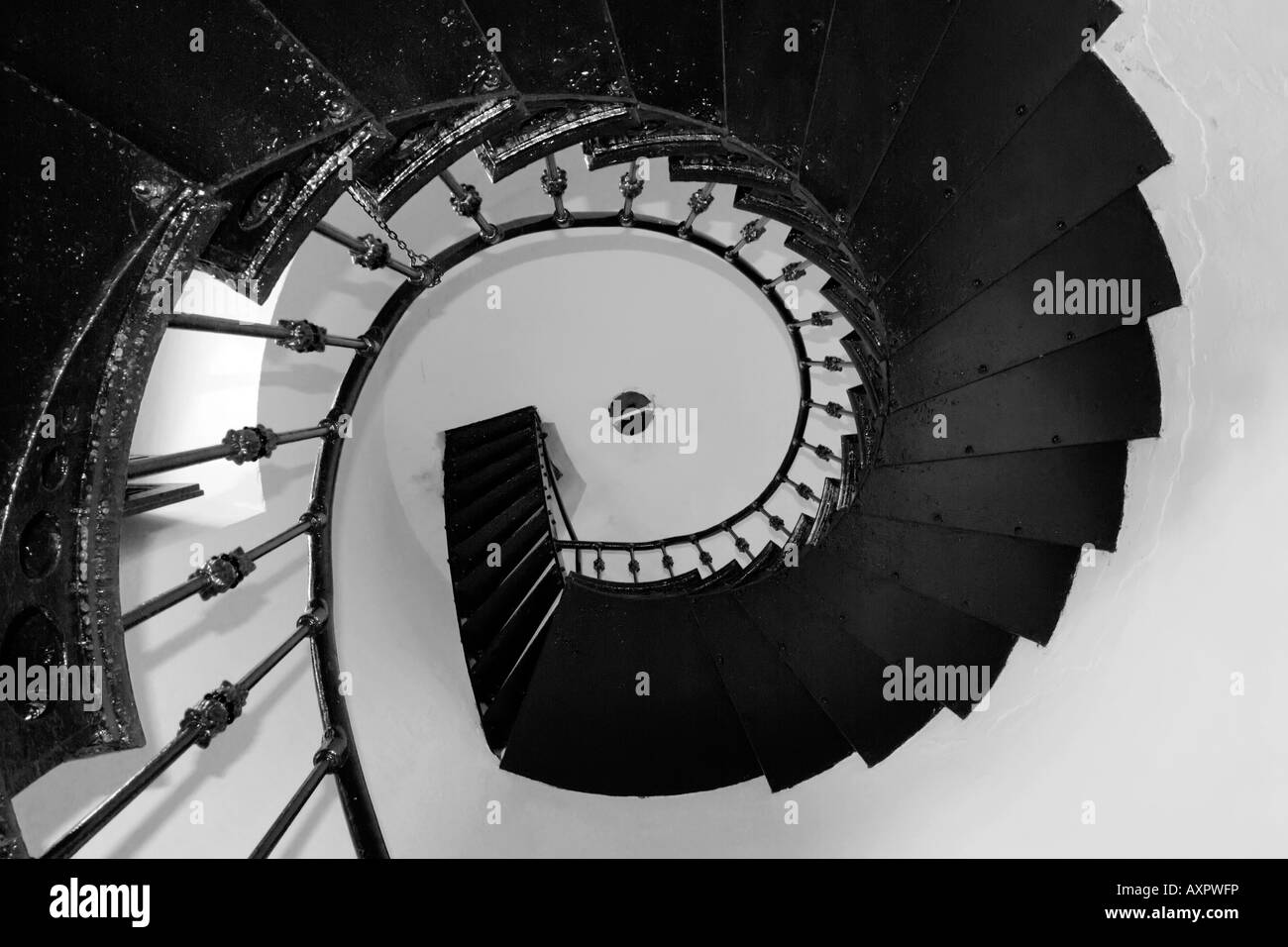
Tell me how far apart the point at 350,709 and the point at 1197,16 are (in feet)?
13.7

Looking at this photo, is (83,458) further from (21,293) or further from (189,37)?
(189,37)

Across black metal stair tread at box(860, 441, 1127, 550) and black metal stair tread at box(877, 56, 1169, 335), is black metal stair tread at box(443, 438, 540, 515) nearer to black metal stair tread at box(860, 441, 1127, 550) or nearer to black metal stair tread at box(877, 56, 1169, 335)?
black metal stair tread at box(860, 441, 1127, 550)

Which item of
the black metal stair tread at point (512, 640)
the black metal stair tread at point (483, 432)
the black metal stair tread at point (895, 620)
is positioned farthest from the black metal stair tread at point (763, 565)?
the black metal stair tread at point (483, 432)

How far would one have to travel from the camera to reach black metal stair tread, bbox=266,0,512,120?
6.25 ft

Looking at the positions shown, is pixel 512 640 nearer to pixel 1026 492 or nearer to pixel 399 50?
pixel 1026 492

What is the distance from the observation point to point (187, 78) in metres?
1.68

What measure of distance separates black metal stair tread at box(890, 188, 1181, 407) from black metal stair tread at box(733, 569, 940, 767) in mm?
1319

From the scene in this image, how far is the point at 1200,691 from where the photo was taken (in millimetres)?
3170

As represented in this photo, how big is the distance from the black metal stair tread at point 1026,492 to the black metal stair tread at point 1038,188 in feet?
2.58

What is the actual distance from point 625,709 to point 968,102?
323cm

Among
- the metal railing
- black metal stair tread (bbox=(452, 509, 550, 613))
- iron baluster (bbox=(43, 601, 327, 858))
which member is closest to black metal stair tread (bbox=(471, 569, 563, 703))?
black metal stair tread (bbox=(452, 509, 550, 613))

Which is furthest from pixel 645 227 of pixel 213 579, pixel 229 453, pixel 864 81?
pixel 213 579

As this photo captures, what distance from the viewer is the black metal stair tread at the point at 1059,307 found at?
313cm
